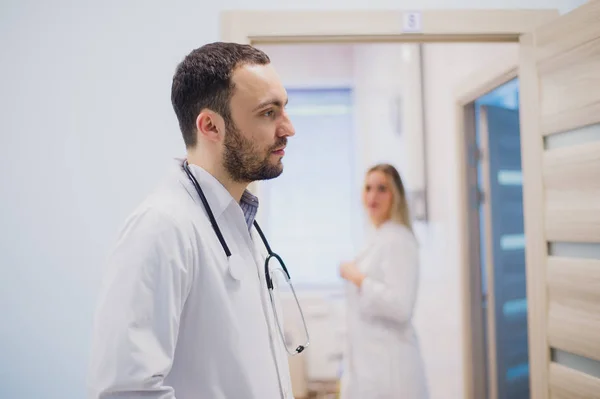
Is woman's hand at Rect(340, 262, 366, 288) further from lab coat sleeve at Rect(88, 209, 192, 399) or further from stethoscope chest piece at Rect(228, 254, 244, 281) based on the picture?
lab coat sleeve at Rect(88, 209, 192, 399)

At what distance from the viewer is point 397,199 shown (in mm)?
2395

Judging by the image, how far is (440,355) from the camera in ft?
10.2

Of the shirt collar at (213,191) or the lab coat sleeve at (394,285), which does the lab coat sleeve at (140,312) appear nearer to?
the shirt collar at (213,191)

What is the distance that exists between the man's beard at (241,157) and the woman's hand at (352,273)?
129cm

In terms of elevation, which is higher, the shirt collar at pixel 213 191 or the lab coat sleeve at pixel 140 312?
the shirt collar at pixel 213 191

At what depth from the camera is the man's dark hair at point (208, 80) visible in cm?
107

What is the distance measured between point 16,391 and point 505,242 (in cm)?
227

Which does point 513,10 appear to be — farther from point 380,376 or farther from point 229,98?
point 380,376

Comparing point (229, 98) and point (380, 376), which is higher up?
point (229, 98)

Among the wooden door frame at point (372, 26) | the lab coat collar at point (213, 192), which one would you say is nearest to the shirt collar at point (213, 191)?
the lab coat collar at point (213, 192)

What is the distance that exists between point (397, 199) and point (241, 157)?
4.70 ft

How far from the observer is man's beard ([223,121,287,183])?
107cm

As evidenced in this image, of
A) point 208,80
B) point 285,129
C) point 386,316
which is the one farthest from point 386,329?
point 208,80

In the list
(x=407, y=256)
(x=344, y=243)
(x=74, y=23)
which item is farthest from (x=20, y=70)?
(x=344, y=243)
